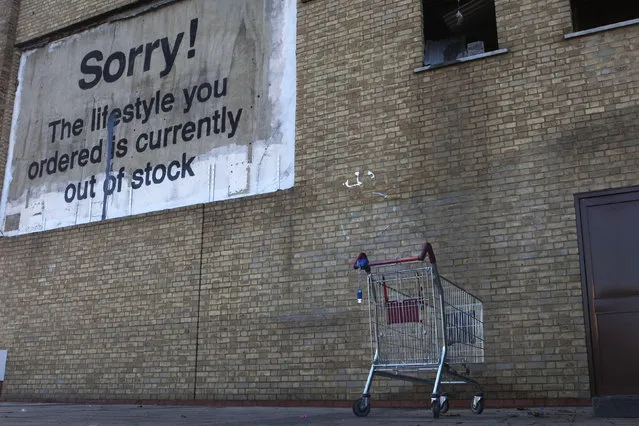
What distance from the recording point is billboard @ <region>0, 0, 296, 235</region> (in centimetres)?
900

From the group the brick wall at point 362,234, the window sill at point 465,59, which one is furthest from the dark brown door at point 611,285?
the window sill at point 465,59

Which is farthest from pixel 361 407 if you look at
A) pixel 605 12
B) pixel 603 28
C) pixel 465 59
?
pixel 605 12

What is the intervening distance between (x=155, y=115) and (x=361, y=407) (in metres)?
5.98

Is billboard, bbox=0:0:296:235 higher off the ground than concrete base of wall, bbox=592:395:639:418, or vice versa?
billboard, bbox=0:0:296:235

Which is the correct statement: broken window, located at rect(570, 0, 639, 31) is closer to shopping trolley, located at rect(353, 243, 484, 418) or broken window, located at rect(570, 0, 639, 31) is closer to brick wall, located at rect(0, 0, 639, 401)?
brick wall, located at rect(0, 0, 639, 401)

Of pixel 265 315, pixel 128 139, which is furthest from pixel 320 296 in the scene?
pixel 128 139

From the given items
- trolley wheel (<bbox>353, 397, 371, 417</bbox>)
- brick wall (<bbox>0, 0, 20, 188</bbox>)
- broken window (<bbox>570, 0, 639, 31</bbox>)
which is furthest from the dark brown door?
brick wall (<bbox>0, 0, 20, 188</bbox>)

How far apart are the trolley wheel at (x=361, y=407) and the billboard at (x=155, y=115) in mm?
3556

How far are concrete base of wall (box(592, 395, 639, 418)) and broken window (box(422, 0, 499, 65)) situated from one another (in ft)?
14.4

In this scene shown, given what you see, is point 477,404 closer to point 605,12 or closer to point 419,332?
point 419,332

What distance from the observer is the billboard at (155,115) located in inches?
354

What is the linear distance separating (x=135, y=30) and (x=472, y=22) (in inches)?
204

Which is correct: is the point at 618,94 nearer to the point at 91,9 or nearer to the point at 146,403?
the point at 146,403

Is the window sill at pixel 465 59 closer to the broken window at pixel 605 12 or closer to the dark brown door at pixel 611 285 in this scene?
the broken window at pixel 605 12
